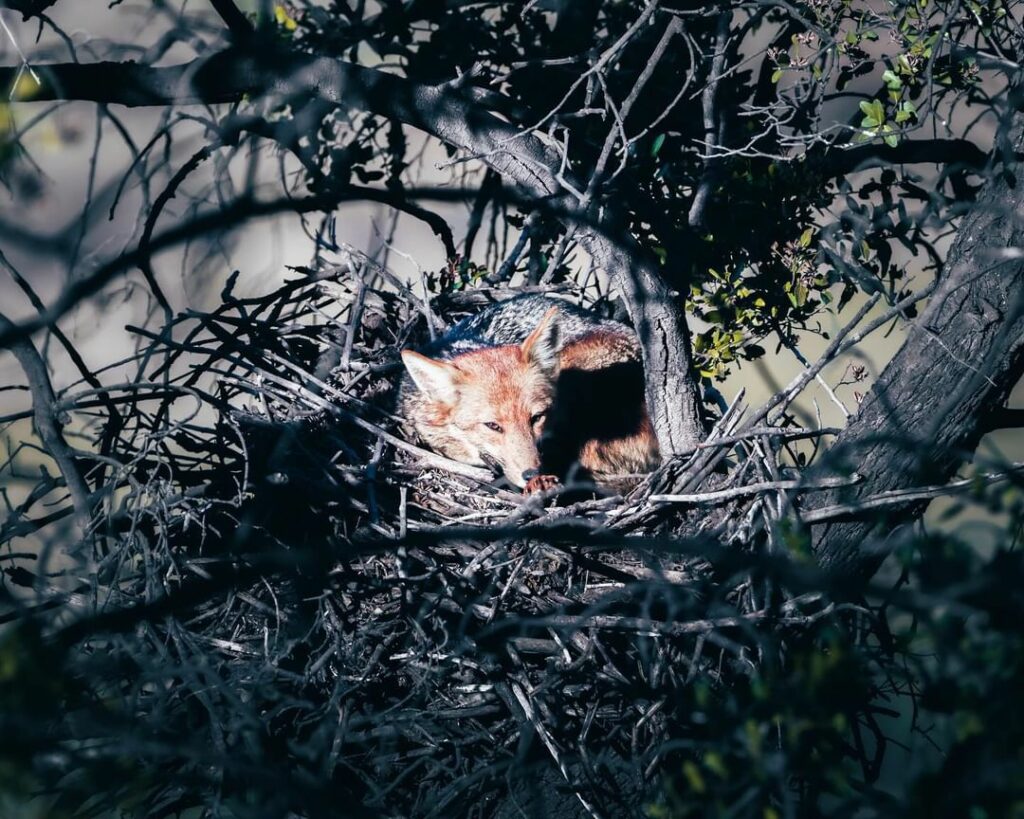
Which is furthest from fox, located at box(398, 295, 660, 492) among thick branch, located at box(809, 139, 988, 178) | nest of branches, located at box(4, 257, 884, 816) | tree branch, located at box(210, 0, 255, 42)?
tree branch, located at box(210, 0, 255, 42)

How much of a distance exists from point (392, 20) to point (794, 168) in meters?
2.22

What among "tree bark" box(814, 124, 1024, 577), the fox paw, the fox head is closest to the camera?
"tree bark" box(814, 124, 1024, 577)

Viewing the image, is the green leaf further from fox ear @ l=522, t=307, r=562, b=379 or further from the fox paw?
→ the fox paw

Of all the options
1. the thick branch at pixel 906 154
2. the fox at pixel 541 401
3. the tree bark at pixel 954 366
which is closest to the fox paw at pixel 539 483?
the fox at pixel 541 401

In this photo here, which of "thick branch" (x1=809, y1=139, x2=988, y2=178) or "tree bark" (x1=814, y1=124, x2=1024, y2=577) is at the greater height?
"thick branch" (x1=809, y1=139, x2=988, y2=178)

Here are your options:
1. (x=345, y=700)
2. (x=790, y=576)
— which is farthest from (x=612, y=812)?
(x=790, y=576)

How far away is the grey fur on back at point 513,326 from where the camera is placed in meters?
4.98

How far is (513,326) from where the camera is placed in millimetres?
5133

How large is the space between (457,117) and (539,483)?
1701mm

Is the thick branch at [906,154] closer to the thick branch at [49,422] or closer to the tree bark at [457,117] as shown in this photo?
the tree bark at [457,117]

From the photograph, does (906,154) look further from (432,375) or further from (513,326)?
(432,375)

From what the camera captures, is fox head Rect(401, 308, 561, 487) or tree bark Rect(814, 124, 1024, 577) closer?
tree bark Rect(814, 124, 1024, 577)

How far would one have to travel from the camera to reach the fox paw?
425 centimetres

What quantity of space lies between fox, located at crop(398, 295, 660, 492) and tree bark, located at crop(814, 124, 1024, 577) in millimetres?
1657
